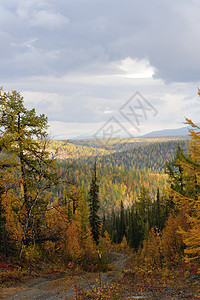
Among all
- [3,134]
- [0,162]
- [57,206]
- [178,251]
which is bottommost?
[178,251]

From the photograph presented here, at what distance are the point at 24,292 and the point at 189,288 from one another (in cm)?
864

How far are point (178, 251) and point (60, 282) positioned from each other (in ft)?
37.9

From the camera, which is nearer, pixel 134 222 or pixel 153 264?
pixel 153 264

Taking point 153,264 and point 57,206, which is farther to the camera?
point 153,264

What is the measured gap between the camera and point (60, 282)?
568 inches

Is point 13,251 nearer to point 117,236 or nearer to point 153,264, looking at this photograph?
point 153,264

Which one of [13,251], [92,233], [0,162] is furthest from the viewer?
[92,233]

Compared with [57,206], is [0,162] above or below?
above

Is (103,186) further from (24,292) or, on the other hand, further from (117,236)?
(24,292)

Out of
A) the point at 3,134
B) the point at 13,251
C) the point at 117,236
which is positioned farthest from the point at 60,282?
the point at 117,236

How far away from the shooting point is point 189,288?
10.9m

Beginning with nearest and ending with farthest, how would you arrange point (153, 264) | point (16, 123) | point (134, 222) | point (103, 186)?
1. point (16, 123)
2. point (153, 264)
3. point (134, 222)
4. point (103, 186)

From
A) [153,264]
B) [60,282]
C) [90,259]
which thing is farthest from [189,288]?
[90,259]

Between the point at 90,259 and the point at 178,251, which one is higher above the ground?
the point at 178,251
